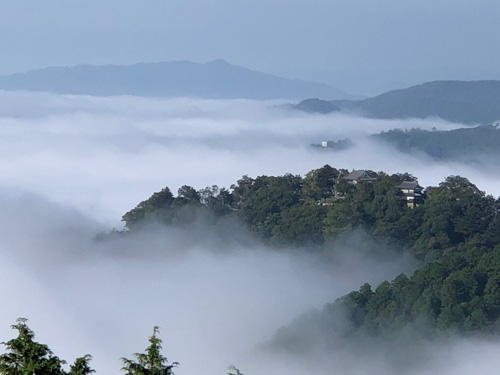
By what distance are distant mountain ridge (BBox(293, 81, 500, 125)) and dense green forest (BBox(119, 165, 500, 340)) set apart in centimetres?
11793

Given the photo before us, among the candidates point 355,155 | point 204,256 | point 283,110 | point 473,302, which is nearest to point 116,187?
point 355,155

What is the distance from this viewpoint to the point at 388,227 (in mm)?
44375

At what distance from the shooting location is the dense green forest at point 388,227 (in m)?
33.6

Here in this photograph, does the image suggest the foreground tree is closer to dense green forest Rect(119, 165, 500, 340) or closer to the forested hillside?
dense green forest Rect(119, 165, 500, 340)

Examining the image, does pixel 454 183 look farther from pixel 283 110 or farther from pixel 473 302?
pixel 283 110

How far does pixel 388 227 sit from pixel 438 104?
427ft

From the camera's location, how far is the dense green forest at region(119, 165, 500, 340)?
110 feet

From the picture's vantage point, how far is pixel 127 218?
52625 millimetres

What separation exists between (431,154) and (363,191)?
203ft

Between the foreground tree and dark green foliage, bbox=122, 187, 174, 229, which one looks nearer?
the foreground tree

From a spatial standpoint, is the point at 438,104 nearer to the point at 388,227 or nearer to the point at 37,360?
the point at 388,227

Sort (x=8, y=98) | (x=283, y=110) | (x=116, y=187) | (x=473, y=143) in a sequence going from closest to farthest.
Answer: (x=116, y=187) < (x=473, y=143) < (x=8, y=98) < (x=283, y=110)

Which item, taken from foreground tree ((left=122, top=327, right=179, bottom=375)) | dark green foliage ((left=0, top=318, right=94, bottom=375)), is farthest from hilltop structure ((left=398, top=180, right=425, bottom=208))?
dark green foliage ((left=0, top=318, right=94, bottom=375))

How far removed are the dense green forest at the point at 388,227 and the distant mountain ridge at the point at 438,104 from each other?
11793 cm
